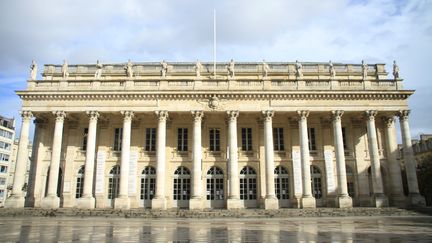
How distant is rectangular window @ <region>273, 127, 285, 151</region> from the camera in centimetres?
3212

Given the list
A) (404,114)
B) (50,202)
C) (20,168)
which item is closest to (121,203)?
(50,202)

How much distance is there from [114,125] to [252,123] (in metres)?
12.9

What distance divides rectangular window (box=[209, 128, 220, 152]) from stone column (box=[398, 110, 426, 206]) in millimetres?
15913

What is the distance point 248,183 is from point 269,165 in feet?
11.9

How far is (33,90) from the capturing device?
29.6 meters

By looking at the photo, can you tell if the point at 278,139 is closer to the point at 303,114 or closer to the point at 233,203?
the point at 303,114

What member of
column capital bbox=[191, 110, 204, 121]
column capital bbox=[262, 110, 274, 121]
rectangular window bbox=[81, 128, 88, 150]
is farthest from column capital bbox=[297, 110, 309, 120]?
rectangular window bbox=[81, 128, 88, 150]

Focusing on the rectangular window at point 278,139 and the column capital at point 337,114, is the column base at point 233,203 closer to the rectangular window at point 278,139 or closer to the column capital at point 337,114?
the rectangular window at point 278,139

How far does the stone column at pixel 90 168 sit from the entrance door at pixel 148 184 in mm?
4324

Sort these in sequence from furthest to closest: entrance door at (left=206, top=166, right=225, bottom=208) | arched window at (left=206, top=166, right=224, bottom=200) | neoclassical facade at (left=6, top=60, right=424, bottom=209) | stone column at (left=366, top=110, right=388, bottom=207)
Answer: arched window at (left=206, top=166, right=224, bottom=200) < entrance door at (left=206, top=166, right=225, bottom=208) < neoclassical facade at (left=6, top=60, right=424, bottom=209) < stone column at (left=366, top=110, right=388, bottom=207)

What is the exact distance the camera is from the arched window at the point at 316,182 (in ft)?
102

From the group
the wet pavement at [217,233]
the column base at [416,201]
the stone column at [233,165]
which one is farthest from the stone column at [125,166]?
the column base at [416,201]

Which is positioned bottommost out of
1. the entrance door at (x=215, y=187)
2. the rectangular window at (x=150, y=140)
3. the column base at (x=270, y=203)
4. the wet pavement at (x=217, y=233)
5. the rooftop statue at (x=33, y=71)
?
the wet pavement at (x=217, y=233)

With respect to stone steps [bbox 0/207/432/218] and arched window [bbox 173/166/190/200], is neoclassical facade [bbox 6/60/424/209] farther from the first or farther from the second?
stone steps [bbox 0/207/432/218]
